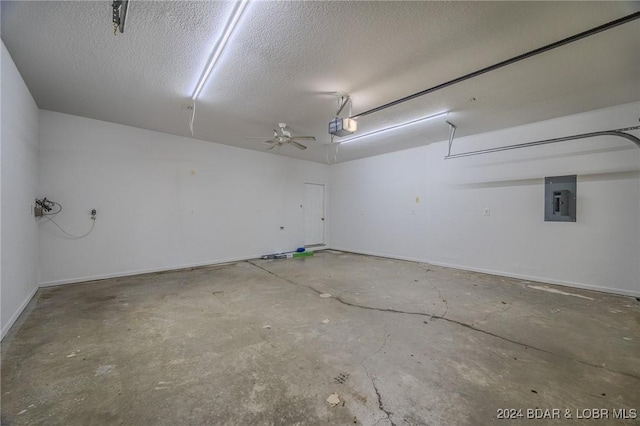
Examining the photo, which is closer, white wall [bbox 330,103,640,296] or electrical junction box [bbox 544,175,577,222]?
white wall [bbox 330,103,640,296]

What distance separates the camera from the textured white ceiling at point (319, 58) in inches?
80.3

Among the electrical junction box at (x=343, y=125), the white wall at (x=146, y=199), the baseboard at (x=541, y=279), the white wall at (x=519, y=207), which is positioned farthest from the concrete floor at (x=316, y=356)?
the electrical junction box at (x=343, y=125)

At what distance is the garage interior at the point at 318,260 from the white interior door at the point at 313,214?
202 centimetres

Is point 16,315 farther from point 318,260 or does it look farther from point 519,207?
point 519,207

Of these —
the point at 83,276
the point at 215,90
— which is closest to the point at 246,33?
the point at 215,90

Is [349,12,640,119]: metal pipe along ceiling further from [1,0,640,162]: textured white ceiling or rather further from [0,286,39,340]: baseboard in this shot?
[0,286,39,340]: baseboard

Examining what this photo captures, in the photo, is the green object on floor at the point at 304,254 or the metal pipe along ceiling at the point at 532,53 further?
the green object on floor at the point at 304,254

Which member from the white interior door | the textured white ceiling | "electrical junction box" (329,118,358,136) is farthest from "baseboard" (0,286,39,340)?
the white interior door

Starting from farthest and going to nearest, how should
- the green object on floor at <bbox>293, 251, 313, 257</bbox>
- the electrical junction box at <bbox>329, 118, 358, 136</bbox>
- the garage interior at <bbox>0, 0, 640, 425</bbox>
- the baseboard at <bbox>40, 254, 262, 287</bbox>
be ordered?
the green object on floor at <bbox>293, 251, 313, 257</bbox>
the baseboard at <bbox>40, 254, 262, 287</bbox>
the electrical junction box at <bbox>329, 118, 358, 136</bbox>
the garage interior at <bbox>0, 0, 640, 425</bbox>

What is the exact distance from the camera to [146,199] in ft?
15.9

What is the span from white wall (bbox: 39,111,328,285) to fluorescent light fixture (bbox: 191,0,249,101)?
249cm

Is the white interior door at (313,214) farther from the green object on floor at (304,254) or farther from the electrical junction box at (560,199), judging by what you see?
the electrical junction box at (560,199)

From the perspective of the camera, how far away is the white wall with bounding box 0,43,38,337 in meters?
2.46

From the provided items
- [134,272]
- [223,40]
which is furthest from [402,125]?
[134,272]
